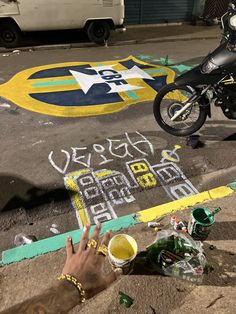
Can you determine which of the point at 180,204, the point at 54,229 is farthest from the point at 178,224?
the point at 54,229

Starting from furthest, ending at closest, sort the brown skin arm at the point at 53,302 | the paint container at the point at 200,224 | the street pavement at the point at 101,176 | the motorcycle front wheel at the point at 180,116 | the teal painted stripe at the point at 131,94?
the teal painted stripe at the point at 131,94 < the motorcycle front wheel at the point at 180,116 < the paint container at the point at 200,224 < the street pavement at the point at 101,176 < the brown skin arm at the point at 53,302

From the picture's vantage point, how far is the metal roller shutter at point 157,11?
10.3m

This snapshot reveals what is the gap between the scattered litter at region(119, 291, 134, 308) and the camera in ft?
8.72

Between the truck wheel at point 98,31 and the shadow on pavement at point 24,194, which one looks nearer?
the shadow on pavement at point 24,194

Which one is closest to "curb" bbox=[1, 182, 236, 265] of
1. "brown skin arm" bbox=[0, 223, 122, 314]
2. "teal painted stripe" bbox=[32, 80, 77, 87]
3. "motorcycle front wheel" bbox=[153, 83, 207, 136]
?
"brown skin arm" bbox=[0, 223, 122, 314]

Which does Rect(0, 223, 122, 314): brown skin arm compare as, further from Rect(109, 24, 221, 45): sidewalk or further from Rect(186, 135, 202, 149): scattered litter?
Rect(109, 24, 221, 45): sidewalk

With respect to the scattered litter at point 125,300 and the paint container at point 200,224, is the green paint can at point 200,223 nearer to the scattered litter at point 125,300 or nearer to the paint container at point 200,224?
the paint container at point 200,224

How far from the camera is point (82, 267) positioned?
1.98 metres

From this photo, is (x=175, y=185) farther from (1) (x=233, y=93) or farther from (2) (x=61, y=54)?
(2) (x=61, y=54)

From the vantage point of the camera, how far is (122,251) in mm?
2781

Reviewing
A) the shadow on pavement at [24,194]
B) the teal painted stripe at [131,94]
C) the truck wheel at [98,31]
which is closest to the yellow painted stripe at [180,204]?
the shadow on pavement at [24,194]

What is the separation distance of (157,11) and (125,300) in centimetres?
1054

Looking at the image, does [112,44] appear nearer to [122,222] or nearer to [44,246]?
[122,222]

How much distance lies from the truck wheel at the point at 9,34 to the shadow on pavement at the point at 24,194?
5.77 metres
